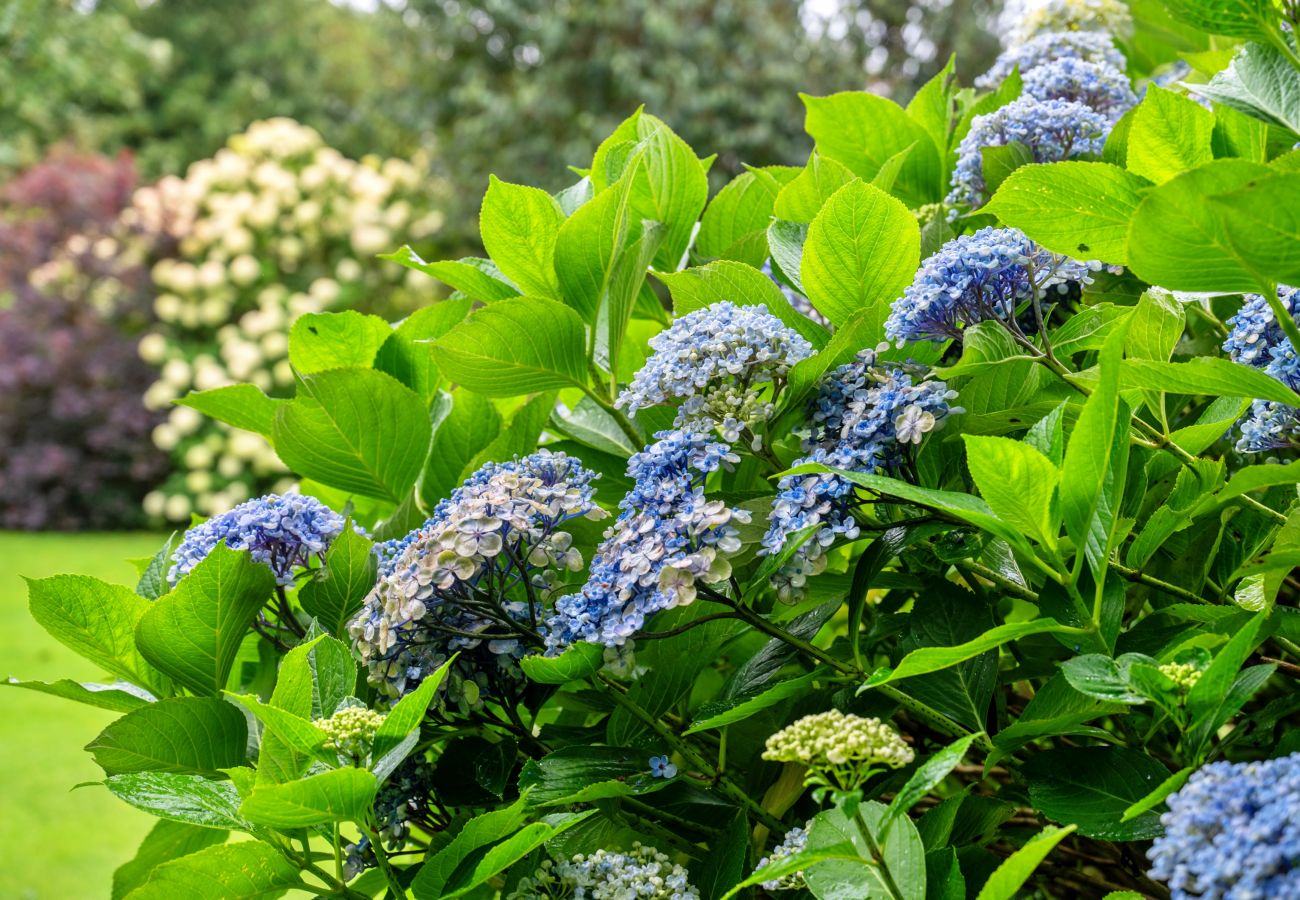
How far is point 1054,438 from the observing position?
0.87 meters

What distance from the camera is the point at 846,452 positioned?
0.91m

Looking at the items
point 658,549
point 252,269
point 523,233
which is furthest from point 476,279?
point 252,269

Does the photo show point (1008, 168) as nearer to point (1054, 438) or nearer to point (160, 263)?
point (1054, 438)

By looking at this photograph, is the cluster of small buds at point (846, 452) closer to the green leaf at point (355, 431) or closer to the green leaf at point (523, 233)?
the green leaf at point (523, 233)

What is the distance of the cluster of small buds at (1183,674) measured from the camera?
739 millimetres

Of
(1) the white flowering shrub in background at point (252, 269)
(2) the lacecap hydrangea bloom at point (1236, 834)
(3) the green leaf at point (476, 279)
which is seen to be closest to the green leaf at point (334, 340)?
(3) the green leaf at point (476, 279)

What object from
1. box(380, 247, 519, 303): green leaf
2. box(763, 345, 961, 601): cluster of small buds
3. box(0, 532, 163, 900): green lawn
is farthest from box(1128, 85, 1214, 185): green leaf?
box(0, 532, 163, 900): green lawn

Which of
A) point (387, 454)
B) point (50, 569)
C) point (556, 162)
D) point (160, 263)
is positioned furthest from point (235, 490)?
point (387, 454)

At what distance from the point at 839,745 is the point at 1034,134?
770 millimetres

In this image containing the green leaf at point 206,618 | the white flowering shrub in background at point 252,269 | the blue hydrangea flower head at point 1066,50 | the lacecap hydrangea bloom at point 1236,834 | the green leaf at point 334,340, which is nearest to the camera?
the lacecap hydrangea bloom at point 1236,834

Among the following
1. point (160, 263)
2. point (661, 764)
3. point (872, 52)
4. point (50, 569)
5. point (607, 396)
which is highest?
point (607, 396)

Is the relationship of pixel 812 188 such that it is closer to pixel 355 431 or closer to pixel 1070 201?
pixel 1070 201

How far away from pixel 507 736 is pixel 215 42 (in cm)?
2215

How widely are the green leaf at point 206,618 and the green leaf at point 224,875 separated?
0.18 m
